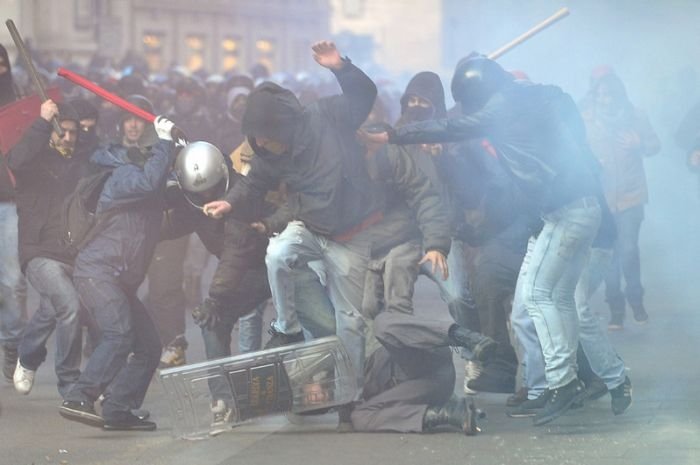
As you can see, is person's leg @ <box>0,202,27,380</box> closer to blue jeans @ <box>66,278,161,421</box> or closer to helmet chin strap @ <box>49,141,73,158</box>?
helmet chin strap @ <box>49,141,73,158</box>

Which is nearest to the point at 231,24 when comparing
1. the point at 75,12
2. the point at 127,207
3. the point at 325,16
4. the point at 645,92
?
the point at 75,12

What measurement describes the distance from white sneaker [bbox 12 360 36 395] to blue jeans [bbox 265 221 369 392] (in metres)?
1.57

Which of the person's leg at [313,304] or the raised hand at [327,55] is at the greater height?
the raised hand at [327,55]

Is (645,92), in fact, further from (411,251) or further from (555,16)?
(411,251)

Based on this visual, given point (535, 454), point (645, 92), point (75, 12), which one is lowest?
point (535, 454)

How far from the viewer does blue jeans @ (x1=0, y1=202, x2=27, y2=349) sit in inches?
372

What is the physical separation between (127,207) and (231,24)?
3349 cm

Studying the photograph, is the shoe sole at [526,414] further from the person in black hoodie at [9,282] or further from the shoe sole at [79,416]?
the person in black hoodie at [9,282]

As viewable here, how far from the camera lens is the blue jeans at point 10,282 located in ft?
31.0

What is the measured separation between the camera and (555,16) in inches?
342

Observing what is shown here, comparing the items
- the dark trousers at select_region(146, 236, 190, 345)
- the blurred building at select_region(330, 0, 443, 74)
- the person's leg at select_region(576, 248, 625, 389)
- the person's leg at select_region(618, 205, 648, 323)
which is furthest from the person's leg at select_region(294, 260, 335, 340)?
the blurred building at select_region(330, 0, 443, 74)

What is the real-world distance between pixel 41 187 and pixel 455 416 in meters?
2.71

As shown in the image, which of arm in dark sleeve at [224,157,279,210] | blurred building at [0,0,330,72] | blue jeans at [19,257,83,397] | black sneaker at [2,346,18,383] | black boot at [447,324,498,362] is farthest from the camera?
blurred building at [0,0,330,72]

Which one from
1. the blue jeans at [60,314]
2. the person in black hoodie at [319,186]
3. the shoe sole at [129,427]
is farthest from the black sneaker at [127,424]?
the person in black hoodie at [319,186]
